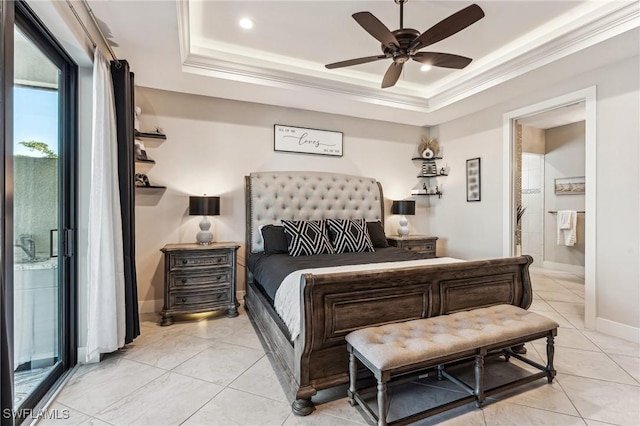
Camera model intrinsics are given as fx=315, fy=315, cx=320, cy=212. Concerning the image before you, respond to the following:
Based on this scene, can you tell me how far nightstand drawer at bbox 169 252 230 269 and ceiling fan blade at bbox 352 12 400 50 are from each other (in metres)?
2.56

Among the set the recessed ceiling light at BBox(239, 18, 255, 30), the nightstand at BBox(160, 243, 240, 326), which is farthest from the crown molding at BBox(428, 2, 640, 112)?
the nightstand at BBox(160, 243, 240, 326)

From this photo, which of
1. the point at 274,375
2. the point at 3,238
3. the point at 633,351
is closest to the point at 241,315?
the point at 274,375

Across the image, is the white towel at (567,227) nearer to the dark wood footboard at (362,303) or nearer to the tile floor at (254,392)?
the tile floor at (254,392)

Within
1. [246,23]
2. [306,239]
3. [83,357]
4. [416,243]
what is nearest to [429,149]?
[416,243]

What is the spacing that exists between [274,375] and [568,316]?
3.36 m

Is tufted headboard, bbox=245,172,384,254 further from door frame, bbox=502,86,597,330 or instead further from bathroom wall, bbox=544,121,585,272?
Result: bathroom wall, bbox=544,121,585,272

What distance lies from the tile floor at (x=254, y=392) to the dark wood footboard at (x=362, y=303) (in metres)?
0.20

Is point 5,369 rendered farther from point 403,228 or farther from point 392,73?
point 403,228

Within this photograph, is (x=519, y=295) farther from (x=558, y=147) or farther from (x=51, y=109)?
(x=558, y=147)

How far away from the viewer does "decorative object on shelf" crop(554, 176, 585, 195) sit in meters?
5.71

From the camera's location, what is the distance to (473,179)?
14.8 ft

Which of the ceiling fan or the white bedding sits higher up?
the ceiling fan

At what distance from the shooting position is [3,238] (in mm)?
1421

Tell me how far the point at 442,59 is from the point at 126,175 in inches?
110
